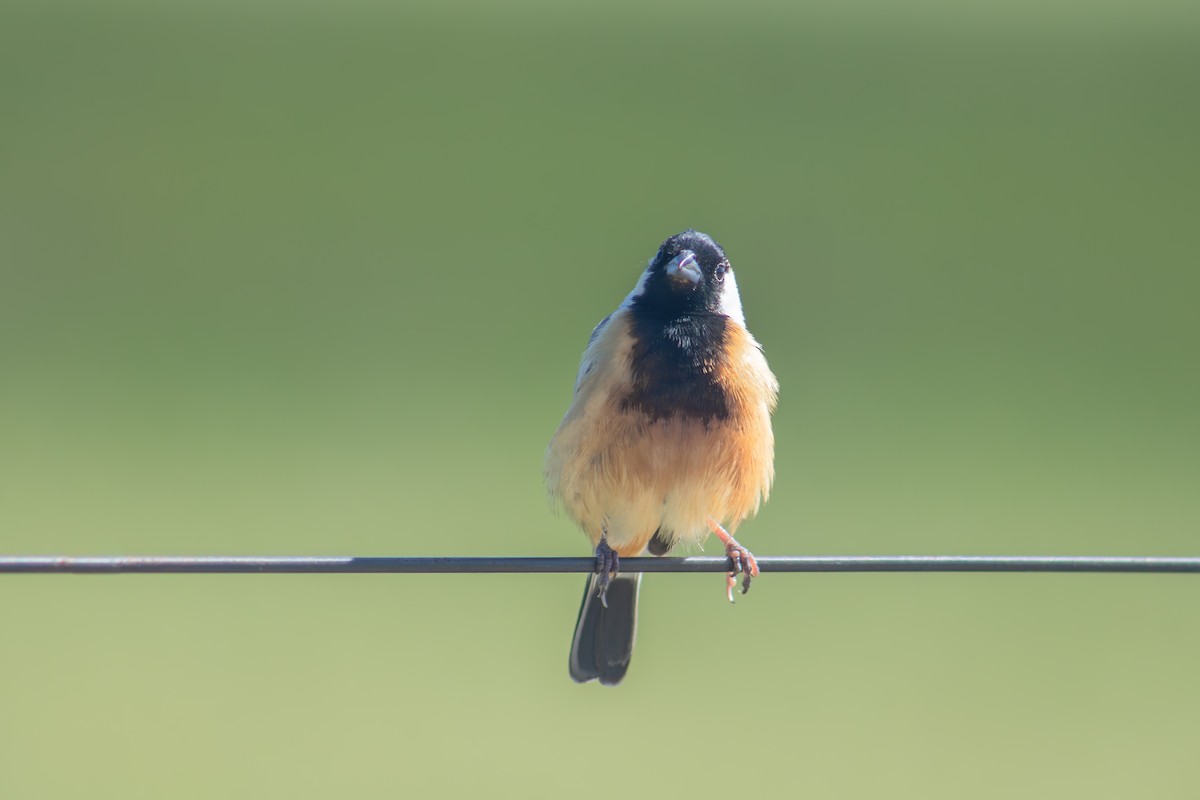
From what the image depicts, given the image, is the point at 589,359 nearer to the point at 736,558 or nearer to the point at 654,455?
the point at 654,455

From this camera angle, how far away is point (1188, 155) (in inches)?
403

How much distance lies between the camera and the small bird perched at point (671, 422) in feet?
14.5

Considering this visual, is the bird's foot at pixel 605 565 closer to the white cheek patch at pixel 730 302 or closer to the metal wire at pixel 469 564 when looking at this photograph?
the metal wire at pixel 469 564

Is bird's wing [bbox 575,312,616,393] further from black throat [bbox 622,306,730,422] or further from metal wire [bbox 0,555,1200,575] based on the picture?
metal wire [bbox 0,555,1200,575]

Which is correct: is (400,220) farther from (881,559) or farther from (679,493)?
(881,559)

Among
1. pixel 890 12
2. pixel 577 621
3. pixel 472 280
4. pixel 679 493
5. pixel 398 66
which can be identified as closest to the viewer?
pixel 679 493

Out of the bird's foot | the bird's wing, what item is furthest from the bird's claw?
the bird's wing

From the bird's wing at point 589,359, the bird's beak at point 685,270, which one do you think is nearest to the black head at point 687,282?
the bird's beak at point 685,270

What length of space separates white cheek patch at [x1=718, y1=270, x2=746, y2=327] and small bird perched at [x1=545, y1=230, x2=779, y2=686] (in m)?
0.01

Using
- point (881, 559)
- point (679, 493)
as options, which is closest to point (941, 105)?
point (679, 493)

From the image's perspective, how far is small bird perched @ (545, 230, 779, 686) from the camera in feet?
14.5

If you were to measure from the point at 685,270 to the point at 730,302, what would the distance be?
1.33 feet

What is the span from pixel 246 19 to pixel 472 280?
110 inches

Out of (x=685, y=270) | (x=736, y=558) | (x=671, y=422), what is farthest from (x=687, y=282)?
(x=736, y=558)
